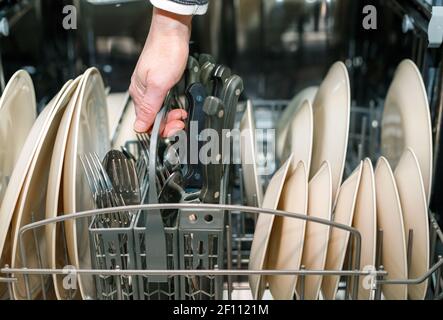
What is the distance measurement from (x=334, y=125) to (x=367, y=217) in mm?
131

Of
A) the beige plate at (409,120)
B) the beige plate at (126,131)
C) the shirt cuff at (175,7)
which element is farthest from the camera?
the beige plate at (126,131)

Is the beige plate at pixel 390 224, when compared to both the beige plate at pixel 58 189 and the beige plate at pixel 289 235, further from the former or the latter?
the beige plate at pixel 58 189

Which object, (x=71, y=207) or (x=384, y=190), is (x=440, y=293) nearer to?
(x=384, y=190)

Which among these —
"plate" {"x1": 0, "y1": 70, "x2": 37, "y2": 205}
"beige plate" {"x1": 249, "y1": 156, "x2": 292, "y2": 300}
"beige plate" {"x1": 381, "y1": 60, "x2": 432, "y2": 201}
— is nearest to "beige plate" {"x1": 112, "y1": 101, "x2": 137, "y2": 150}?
"plate" {"x1": 0, "y1": 70, "x2": 37, "y2": 205}

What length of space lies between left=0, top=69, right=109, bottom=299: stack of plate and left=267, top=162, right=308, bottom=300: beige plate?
20 centimetres

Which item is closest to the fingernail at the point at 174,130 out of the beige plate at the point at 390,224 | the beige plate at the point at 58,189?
the beige plate at the point at 58,189

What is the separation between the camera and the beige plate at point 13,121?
601mm

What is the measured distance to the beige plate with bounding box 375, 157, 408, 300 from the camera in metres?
0.57

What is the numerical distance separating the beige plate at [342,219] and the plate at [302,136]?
52 mm

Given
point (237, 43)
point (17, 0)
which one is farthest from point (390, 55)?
point (17, 0)

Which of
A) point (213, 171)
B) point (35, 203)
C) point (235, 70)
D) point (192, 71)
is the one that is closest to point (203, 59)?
point (192, 71)

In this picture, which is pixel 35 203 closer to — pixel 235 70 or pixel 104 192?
pixel 104 192

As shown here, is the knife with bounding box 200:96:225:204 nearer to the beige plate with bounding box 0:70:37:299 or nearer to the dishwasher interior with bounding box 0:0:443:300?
the dishwasher interior with bounding box 0:0:443:300

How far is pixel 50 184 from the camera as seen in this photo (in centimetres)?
56
